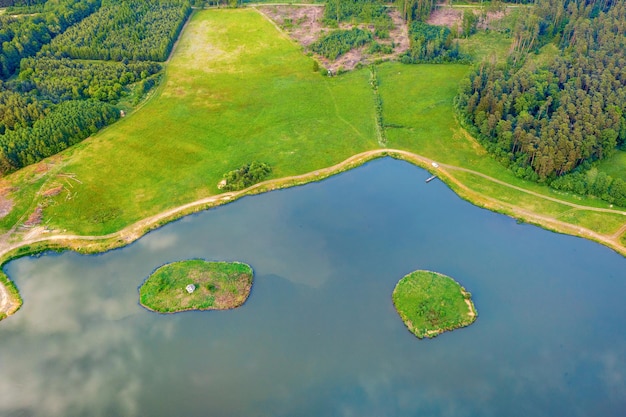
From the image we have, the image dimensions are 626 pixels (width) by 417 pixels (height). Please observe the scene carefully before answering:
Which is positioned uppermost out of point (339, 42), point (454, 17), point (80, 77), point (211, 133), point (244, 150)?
point (454, 17)

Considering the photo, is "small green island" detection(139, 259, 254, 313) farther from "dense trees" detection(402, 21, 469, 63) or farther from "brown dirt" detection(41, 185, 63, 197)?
"dense trees" detection(402, 21, 469, 63)

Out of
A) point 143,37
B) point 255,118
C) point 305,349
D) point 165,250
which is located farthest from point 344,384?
point 143,37

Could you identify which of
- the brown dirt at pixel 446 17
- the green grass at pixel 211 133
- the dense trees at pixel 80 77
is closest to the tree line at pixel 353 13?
the brown dirt at pixel 446 17

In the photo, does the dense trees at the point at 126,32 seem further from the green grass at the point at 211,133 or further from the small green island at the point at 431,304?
the small green island at the point at 431,304

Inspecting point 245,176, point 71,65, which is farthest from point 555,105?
point 71,65

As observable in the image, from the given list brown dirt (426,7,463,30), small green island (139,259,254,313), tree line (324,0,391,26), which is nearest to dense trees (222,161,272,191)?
small green island (139,259,254,313)

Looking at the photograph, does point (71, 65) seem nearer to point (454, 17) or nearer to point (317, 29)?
point (317, 29)

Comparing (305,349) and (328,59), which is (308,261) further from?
(328,59)
